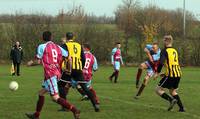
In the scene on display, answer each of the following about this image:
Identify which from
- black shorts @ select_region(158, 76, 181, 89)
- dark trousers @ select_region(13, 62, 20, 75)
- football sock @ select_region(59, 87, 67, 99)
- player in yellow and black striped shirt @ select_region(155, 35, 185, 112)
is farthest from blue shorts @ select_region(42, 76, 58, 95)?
dark trousers @ select_region(13, 62, 20, 75)

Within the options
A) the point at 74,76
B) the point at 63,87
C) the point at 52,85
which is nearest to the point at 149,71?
the point at 74,76

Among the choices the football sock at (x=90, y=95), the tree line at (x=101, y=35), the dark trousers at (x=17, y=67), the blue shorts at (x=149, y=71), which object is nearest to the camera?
the football sock at (x=90, y=95)

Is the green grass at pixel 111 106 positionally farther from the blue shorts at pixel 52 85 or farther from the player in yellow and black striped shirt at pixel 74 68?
the blue shorts at pixel 52 85

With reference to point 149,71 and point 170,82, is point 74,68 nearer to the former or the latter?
point 170,82

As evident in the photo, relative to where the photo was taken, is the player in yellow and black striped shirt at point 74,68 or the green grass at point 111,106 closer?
the green grass at point 111,106

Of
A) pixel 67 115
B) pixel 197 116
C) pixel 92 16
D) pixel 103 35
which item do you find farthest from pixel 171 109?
pixel 92 16

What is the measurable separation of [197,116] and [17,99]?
20.0ft

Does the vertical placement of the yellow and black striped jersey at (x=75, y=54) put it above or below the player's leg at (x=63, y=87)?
above

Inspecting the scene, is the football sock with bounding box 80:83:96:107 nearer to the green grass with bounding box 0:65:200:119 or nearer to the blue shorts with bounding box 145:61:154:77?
the green grass with bounding box 0:65:200:119

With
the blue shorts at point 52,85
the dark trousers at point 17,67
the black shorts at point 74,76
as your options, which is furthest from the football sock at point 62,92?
the dark trousers at point 17,67

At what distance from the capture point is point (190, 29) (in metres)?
55.3

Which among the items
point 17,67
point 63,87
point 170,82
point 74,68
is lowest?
point 17,67

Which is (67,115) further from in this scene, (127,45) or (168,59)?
(127,45)

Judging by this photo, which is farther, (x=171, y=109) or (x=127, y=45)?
(x=127, y=45)
